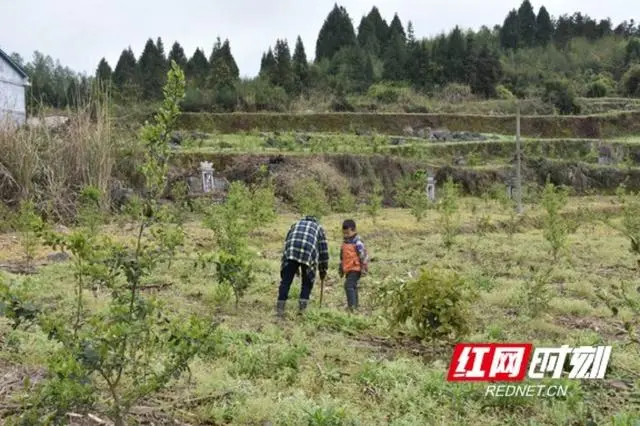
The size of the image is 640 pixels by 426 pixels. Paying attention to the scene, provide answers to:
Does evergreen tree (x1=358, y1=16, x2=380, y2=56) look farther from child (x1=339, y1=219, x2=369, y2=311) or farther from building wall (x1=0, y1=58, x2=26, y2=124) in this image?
child (x1=339, y1=219, x2=369, y2=311)

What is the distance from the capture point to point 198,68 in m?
49.6

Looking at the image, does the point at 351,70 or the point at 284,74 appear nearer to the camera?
the point at 284,74

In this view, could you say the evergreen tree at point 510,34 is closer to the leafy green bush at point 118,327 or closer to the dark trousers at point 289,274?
the dark trousers at point 289,274

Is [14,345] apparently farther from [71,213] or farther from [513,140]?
[513,140]

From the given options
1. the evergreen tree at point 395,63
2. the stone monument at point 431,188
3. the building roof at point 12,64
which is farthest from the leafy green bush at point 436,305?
the evergreen tree at point 395,63

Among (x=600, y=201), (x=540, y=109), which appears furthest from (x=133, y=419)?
(x=540, y=109)

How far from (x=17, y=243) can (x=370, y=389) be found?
10.0 metres

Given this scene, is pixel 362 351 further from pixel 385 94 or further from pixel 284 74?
pixel 284 74

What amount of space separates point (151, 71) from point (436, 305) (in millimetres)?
44372

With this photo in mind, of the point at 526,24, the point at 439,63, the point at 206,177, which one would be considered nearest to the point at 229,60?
the point at 439,63

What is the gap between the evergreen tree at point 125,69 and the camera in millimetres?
45319

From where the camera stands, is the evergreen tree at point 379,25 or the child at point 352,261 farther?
the evergreen tree at point 379,25

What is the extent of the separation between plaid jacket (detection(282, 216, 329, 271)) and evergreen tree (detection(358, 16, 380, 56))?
175ft

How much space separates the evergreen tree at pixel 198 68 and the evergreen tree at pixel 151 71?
2.18 meters
